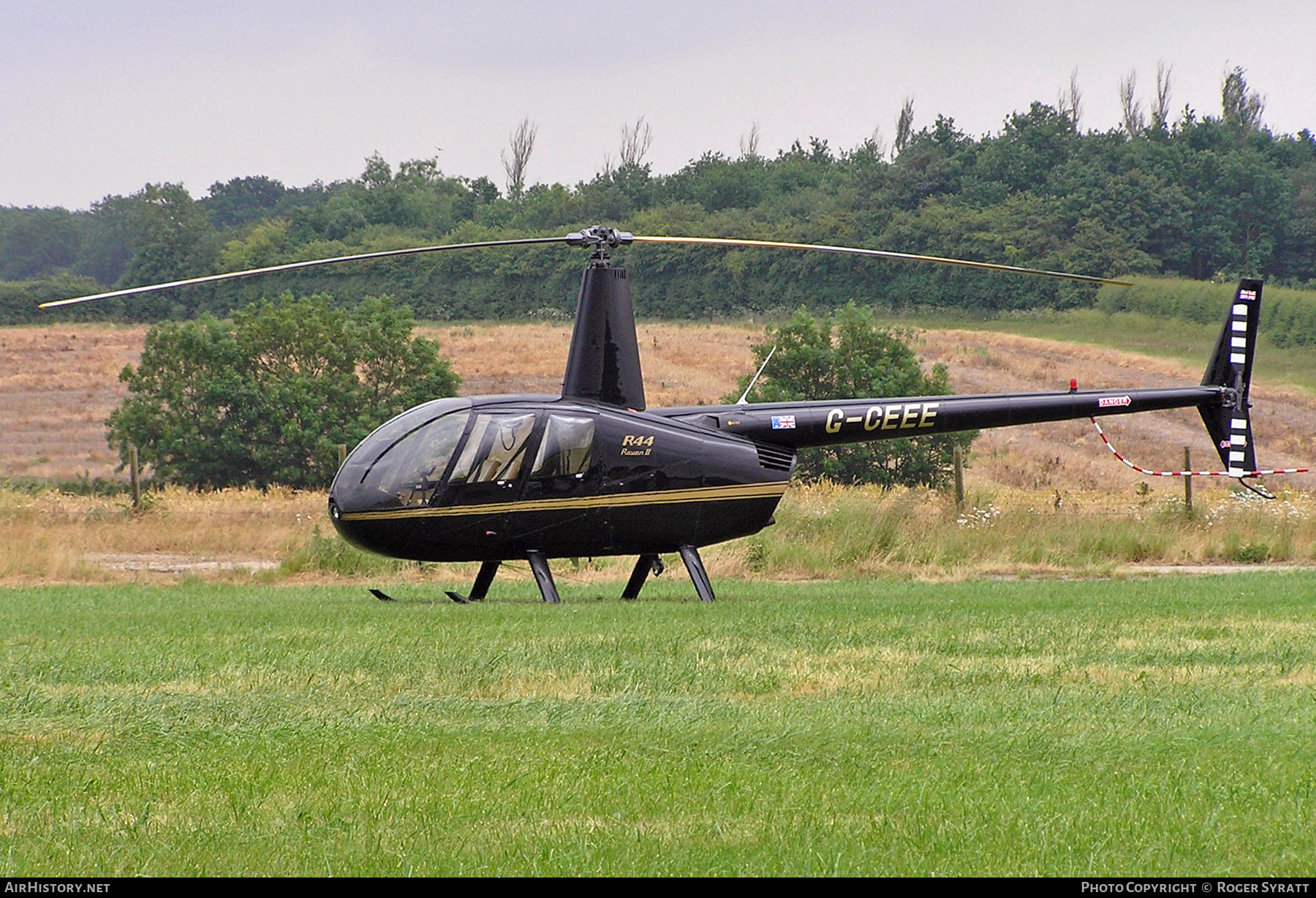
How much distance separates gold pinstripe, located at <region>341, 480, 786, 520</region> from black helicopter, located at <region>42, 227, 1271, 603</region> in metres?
0.01

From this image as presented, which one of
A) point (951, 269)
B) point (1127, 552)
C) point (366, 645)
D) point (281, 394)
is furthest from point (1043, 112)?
point (366, 645)

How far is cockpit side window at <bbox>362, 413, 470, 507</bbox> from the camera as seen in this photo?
14.4 meters

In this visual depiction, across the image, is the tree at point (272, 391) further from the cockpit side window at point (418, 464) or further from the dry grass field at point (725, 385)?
the cockpit side window at point (418, 464)

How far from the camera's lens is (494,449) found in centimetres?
1448

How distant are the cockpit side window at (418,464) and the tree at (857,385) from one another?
64.0 ft

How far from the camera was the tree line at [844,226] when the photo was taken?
2763 inches

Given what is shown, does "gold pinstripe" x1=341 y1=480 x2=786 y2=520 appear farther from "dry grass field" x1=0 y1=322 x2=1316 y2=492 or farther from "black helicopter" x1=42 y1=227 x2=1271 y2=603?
"dry grass field" x1=0 y1=322 x2=1316 y2=492

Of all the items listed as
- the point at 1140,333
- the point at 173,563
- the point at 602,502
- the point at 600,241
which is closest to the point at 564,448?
the point at 602,502

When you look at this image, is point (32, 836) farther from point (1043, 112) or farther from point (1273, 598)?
point (1043, 112)

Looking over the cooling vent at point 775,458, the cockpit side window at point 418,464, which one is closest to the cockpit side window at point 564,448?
the cockpit side window at point 418,464

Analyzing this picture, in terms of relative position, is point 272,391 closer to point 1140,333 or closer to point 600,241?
point 600,241

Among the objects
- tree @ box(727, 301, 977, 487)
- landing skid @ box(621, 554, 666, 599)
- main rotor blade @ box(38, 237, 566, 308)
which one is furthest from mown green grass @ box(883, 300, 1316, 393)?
main rotor blade @ box(38, 237, 566, 308)

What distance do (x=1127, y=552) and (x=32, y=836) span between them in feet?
65.4

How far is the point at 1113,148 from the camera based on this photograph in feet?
253
